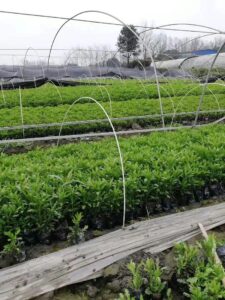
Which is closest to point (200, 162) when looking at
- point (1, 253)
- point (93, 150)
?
point (93, 150)

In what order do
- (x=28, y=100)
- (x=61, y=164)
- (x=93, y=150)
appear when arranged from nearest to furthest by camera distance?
(x=61, y=164) < (x=93, y=150) < (x=28, y=100)

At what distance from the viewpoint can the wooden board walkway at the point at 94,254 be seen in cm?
274

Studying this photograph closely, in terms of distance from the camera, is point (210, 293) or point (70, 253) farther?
point (70, 253)

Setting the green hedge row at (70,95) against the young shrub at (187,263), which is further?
the green hedge row at (70,95)

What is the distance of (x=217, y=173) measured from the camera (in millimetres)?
4469

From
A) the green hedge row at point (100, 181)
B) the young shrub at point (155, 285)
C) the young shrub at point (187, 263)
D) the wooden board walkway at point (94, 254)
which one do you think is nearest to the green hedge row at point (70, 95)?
the green hedge row at point (100, 181)

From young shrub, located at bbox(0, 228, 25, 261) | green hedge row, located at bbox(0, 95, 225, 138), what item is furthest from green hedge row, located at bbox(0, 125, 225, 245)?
green hedge row, located at bbox(0, 95, 225, 138)

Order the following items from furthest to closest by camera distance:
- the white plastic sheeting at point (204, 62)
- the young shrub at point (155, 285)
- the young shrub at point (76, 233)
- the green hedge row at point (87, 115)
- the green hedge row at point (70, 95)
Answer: the white plastic sheeting at point (204, 62) → the green hedge row at point (70, 95) → the green hedge row at point (87, 115) → the young shrub at point (76, 233) → the young shrub at point (155, 285)

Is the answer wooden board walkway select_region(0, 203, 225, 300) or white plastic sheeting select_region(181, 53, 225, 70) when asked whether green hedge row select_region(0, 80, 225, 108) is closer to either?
wooden board walkway select_region(0, 203, 225, 300)

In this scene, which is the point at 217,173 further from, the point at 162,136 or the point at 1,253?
the point at 1,253

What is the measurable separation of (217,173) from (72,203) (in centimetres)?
190

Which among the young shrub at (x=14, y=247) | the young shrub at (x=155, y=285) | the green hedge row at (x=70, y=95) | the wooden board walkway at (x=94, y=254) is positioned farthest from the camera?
the green hedge row at (x=70, y=95)

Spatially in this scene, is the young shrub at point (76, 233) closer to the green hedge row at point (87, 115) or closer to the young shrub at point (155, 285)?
the young shrub at point (155, 285)

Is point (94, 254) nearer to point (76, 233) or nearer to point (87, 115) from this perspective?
point (76, 233)
